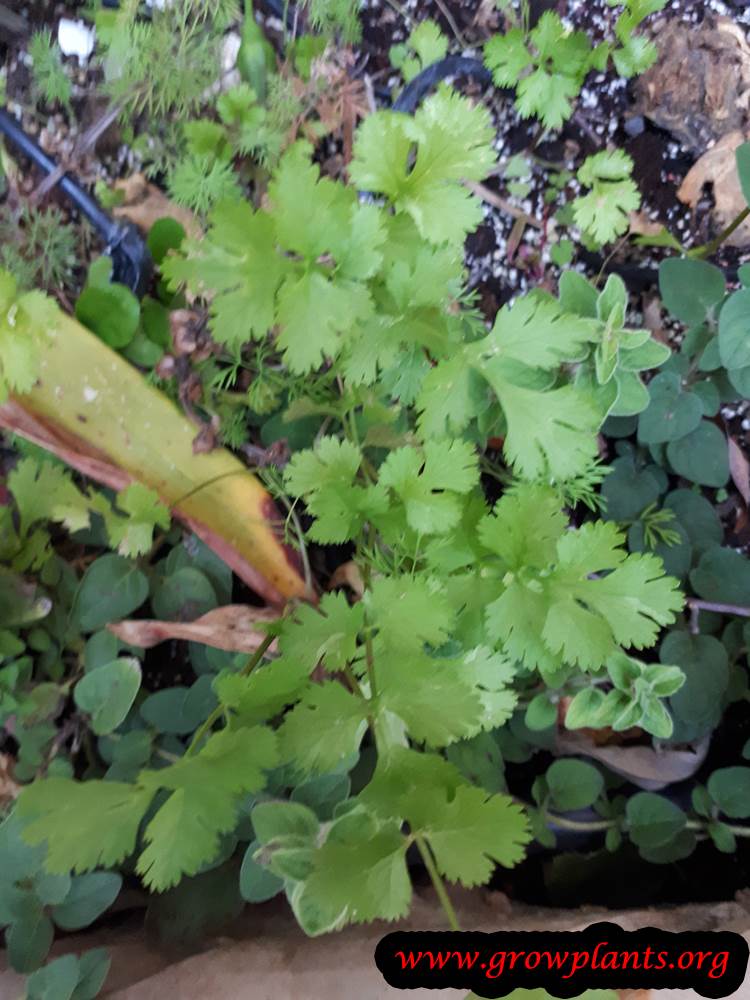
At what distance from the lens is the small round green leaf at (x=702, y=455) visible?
1.18 m

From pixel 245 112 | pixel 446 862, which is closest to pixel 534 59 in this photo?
pixel 245 112

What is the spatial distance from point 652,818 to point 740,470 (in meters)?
0.59

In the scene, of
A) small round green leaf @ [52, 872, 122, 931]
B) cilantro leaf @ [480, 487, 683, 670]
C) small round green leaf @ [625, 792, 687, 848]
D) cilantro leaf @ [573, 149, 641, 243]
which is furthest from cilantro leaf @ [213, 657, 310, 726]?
cilantro leaf @ [573, 149, 641, 243]

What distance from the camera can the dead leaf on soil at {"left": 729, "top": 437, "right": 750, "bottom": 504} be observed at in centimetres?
126

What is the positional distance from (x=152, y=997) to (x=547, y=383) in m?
0.89

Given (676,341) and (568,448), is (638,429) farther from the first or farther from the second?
(568,448)

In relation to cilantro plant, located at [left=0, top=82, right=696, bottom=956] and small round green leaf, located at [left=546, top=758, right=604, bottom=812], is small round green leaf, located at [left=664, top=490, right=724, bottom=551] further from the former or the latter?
small round green leaf, located at [left=546, top=758, right=604, bottom=812]

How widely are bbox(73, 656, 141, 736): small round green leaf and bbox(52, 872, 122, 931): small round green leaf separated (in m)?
0.18

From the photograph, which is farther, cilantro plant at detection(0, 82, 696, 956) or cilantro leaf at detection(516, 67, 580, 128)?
cilantro leaf at detection(516, 67, 580, 128)

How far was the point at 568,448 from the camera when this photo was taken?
0.86m

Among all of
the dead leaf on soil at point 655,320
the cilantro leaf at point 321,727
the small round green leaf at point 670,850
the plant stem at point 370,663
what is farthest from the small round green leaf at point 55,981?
the dead leaf on soil at point 655,320

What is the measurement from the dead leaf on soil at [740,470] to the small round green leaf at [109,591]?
3.24ft

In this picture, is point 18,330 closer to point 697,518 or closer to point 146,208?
point 146,208

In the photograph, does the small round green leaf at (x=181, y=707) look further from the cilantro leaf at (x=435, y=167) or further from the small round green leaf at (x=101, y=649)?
the cilantro leaf at (x=435, y=167)
